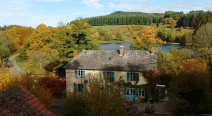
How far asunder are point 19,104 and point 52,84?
20.2 meters

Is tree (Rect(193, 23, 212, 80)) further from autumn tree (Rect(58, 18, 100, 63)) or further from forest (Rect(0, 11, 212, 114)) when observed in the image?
autumn tree (Rect(58, 18, 100, 63))

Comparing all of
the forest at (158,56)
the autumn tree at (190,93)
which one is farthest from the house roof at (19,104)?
the autumn tree at (190,93)

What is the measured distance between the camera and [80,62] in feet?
84.8

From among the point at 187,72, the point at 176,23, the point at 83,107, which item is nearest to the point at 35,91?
the point at 83,107

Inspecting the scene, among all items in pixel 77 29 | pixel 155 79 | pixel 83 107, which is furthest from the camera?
pixel 77 29

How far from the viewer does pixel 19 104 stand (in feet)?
24.1

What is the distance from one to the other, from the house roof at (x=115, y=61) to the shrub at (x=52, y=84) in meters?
3.37

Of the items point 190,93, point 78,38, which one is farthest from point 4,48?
point 190,93

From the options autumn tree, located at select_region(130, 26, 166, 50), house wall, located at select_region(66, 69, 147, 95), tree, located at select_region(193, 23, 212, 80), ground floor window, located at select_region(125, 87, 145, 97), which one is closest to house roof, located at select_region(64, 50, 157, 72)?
house wall, located at select_region(66, 69, 147, 95)

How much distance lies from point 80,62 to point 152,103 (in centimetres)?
1133

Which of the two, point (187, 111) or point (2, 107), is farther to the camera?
point (187, 111)

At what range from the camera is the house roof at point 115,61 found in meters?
24.2

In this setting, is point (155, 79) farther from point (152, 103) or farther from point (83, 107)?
point (83, 107)

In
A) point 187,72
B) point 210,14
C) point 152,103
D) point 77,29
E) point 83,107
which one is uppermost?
point 210,14
